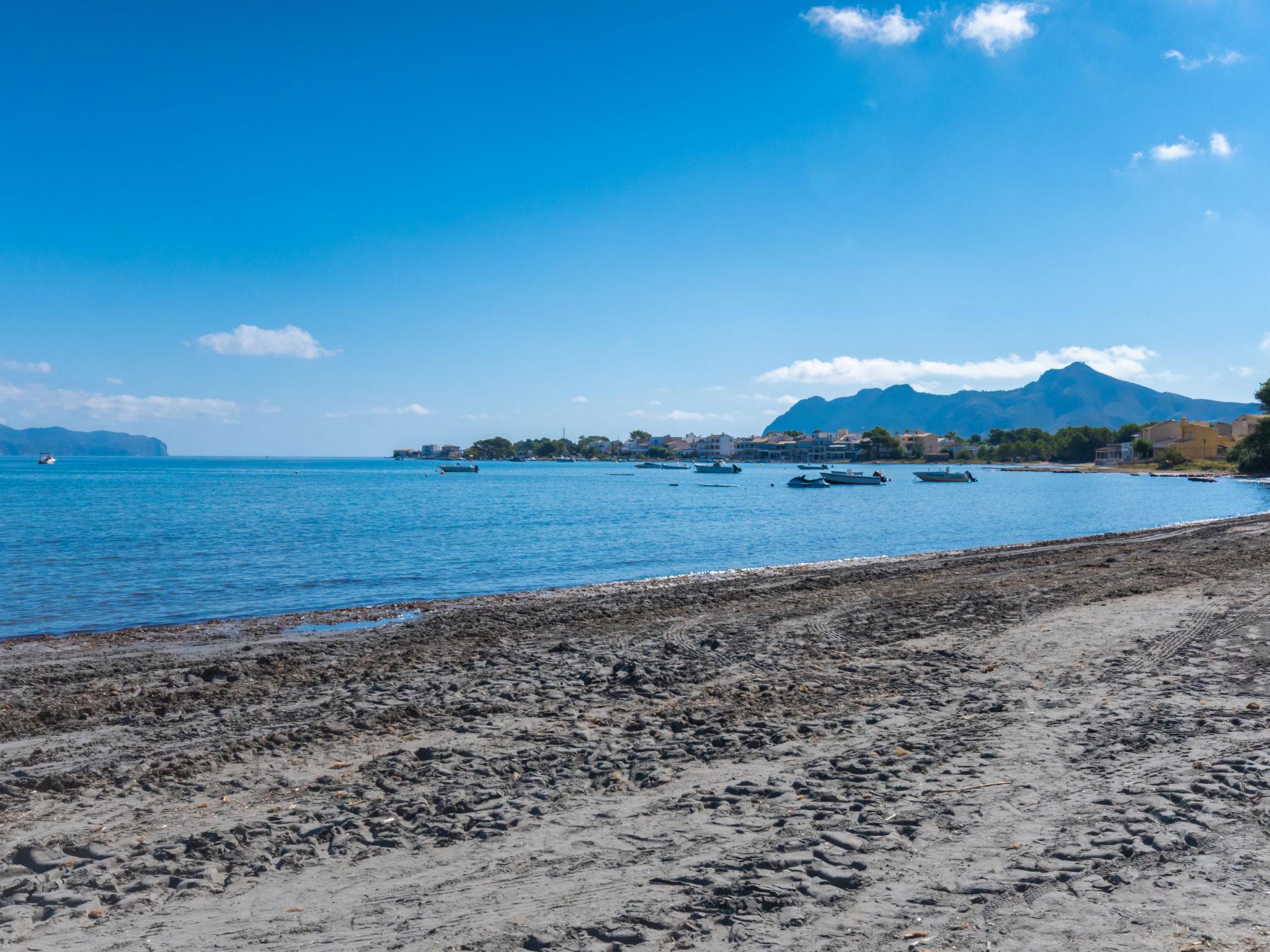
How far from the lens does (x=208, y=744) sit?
27.4ft

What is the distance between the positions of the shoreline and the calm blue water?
0.78m

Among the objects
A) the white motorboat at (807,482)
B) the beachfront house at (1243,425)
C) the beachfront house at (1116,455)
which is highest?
the beachfront house at (1243,425)

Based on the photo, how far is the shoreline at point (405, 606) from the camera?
53.0ft

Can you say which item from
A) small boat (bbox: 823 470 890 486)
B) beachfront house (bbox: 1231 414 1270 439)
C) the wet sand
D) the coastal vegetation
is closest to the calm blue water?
the wet sand

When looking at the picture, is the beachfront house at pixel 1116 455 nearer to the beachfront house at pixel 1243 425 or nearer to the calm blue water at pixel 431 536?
the beachfront house at pixel 1243 425

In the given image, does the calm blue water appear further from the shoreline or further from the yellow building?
the yellow building

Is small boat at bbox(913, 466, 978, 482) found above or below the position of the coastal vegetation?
below

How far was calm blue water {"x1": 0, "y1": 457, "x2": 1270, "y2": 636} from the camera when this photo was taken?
21875 millimetres

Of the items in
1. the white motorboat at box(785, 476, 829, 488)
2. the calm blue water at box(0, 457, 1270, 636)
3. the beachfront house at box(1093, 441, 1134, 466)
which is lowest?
the calm blue water at box(0, 457, 1270, 636)

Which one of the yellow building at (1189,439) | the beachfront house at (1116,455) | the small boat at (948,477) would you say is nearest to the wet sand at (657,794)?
the small boat at (948,477)

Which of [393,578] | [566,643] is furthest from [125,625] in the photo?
[566,643]

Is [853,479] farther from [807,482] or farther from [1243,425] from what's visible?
[1243,425]

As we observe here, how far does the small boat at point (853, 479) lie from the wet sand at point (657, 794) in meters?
89.3

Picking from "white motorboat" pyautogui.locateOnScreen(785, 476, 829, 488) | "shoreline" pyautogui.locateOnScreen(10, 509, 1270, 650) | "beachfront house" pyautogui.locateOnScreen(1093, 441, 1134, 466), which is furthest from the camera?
"beachfront house" pyautogui.locateOnScreen(1093, 441, 1134, 466)
